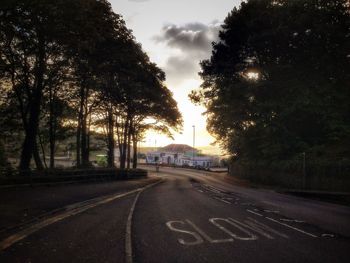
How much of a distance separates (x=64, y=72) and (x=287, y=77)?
20.6 metres

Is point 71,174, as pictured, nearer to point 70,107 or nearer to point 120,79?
point 70,107

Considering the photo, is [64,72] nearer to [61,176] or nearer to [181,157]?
[61,176]

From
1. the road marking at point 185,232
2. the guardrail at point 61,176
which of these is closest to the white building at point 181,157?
the guardrail at point 61,176

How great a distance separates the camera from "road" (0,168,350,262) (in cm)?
848

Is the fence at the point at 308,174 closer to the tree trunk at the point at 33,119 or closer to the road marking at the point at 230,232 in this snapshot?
the road marking at the point at 230,232

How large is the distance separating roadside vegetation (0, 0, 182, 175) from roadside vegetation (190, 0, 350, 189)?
10.4 meters

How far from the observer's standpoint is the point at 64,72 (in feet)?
96.9

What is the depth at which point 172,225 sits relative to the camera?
12.4 metres

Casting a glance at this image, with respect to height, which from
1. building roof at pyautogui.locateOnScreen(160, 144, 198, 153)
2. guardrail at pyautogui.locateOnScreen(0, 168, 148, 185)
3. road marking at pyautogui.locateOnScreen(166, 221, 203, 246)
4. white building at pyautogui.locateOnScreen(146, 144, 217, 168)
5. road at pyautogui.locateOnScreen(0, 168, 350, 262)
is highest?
building roof at pyautogui.locateOnScreen(160, 144, 198, 153)

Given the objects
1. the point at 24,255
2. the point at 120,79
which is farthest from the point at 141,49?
the point at 24,255

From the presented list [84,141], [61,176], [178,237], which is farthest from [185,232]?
[84,141]

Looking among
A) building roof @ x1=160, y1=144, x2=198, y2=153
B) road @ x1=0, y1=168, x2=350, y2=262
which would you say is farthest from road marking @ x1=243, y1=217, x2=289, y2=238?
building roof @ x1=160, y1=144, x2=198, y2=153

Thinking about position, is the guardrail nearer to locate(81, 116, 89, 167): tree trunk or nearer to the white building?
locate(81, 116, 89, 167): tree trunk

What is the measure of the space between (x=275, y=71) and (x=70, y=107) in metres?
19.9
